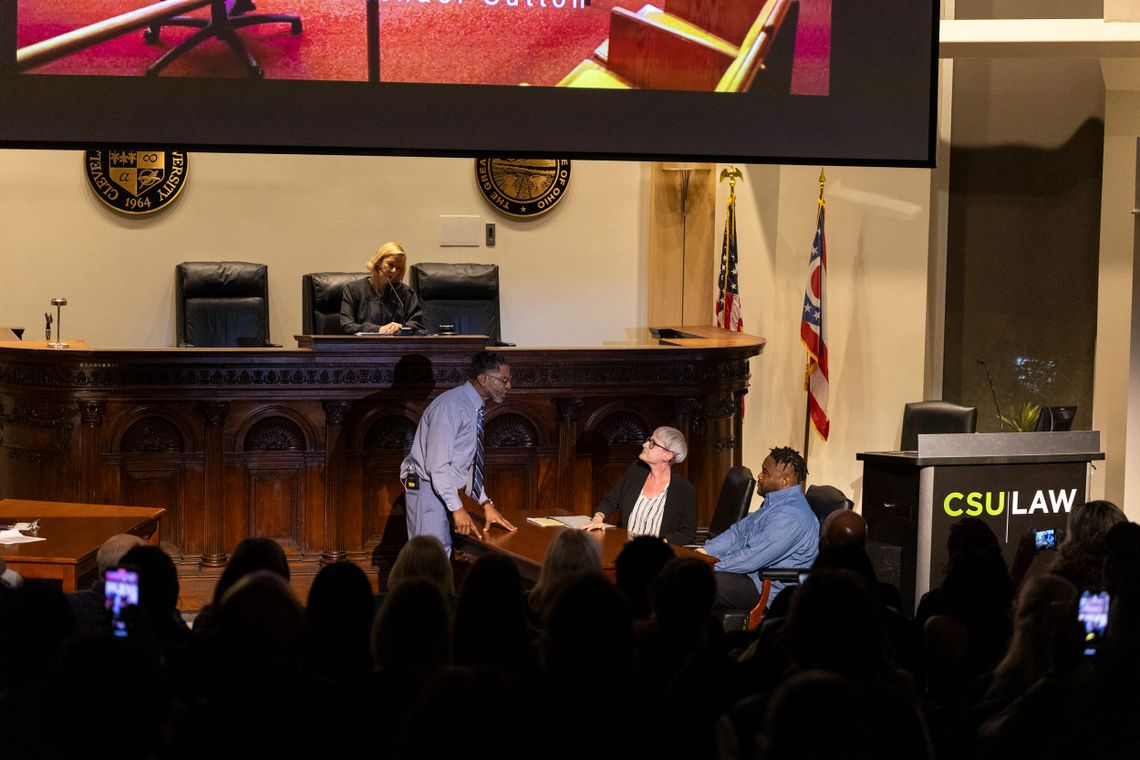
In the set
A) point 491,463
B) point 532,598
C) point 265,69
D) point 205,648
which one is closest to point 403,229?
point 491,463

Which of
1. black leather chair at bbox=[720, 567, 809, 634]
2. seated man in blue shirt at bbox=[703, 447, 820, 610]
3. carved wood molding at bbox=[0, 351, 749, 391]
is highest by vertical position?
carved wood molding at bbox=[0, 351, 749, 391]

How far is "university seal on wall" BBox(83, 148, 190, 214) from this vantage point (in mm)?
9945

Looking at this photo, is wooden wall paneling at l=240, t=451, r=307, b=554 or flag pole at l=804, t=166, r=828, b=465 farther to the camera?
flag pole at l=804, t=166, r=828, b=465

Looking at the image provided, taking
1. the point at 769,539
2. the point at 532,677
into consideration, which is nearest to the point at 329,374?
the point at 769,539

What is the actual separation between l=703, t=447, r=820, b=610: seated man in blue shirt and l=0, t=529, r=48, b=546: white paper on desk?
9.10 feet

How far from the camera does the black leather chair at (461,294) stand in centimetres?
991

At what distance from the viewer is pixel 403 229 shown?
10562mm

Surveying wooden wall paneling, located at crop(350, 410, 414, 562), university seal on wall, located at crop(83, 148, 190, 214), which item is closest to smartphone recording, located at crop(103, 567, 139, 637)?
wooden wall paneling, located at crop(350, 410, 414, 562)

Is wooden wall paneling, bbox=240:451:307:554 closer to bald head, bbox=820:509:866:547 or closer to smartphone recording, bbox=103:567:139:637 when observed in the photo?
bald head, bbox=820:509:866:547

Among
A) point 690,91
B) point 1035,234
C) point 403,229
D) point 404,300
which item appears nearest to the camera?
point 690,91

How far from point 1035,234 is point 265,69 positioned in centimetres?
585

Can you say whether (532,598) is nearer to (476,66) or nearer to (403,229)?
(476,66)

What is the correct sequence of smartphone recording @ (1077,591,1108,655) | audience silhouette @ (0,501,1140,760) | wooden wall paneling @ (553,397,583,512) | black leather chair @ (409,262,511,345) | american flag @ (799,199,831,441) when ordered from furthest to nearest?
black leather chair @ (409,262,511,345) < american flag @ (799,199,831,441) < wooden wall paneling @ (553,397,583,512) < smartphone recording @ (1077,591,1108,655) < audience silhouette @ (0,501,1140,760)

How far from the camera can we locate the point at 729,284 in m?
9.70
